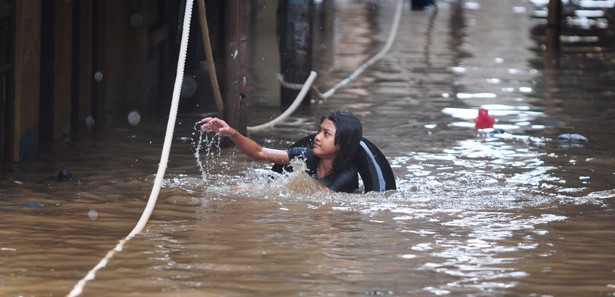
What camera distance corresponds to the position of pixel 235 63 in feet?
39.5

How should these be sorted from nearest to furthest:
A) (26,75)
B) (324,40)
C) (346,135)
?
(346,135), (26,75), (324,40)

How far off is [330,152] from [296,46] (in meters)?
6.29

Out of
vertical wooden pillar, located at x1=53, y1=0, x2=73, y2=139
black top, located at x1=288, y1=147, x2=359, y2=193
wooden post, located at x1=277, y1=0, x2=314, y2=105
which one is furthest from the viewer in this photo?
wooden post, located at x1=277, y1=0, x2=314, y2=105

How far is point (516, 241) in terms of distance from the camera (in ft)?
25.4

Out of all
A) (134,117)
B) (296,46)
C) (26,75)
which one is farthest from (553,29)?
(26,75)

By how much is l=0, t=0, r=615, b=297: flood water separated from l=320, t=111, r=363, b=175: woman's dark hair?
0.96 feet

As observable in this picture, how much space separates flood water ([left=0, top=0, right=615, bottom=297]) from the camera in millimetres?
6633

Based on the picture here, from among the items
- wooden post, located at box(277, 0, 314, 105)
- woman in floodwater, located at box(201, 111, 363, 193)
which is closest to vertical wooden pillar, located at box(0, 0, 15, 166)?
woman in floodwater, located at box(201, 111, 363, 193)

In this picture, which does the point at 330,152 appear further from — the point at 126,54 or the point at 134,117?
the point at 126,54

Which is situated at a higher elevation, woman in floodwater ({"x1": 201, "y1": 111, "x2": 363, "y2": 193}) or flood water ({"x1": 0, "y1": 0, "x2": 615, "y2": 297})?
woman in floodwater ({"x1": 201, "y1": 111, "x2": 363, "y2": 193})

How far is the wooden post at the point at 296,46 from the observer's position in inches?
595

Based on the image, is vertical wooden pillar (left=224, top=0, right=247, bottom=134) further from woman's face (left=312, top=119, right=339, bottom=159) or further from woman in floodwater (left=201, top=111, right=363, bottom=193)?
woman's face (left=312, top=119, right=339, bottom=159)

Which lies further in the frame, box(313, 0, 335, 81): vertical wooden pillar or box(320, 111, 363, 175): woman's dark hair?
box(313, 0, 335, 81): vertical wooden pillar

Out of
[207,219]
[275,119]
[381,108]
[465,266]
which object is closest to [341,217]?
[207,219]
